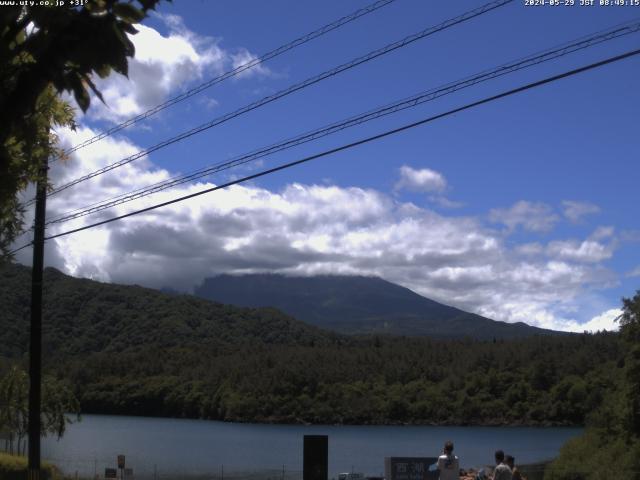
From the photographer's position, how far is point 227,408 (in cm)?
14750

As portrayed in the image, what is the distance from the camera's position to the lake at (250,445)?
67.0m

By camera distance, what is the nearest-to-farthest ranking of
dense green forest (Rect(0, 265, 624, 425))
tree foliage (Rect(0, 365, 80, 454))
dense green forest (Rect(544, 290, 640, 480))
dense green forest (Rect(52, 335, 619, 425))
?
tree foliage (Rect(0, 365, 80, 454)), dense green forest (Rect(544, 290, 640, 480)), dense green forest (Rect(0, 265, 624, 425)), dense green forest (Rect(52, 335, 619, 425))

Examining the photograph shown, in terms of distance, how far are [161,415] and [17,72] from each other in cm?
15374

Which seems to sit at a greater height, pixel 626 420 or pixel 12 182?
pixel 12 182

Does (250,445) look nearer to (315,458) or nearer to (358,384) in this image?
(358,384)

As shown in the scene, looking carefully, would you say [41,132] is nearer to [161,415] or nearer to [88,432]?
[88,432]

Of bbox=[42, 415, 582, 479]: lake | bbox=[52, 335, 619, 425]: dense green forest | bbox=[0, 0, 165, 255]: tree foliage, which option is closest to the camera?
bbox=[0, 0, 165, 255]: tree foliage

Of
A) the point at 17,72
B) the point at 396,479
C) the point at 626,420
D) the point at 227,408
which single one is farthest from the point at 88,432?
the point at 17,72

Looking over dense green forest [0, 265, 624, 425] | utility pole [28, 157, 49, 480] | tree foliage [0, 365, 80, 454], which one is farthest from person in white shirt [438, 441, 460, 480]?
dense green forest [0, 265, 624, 425]

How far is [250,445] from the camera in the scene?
321ft

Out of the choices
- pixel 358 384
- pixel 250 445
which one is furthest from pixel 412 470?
pixel 358 384

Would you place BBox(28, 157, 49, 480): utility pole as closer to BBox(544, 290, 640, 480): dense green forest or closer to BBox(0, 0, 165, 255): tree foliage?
BBox(0, 0, 165, 255): tree foliage

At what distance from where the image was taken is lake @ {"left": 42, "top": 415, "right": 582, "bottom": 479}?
6700 centimetres

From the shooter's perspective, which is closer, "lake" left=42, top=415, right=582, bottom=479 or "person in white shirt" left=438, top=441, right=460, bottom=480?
"person in white shirt" left=438, top=441, right=460, bottom=480
